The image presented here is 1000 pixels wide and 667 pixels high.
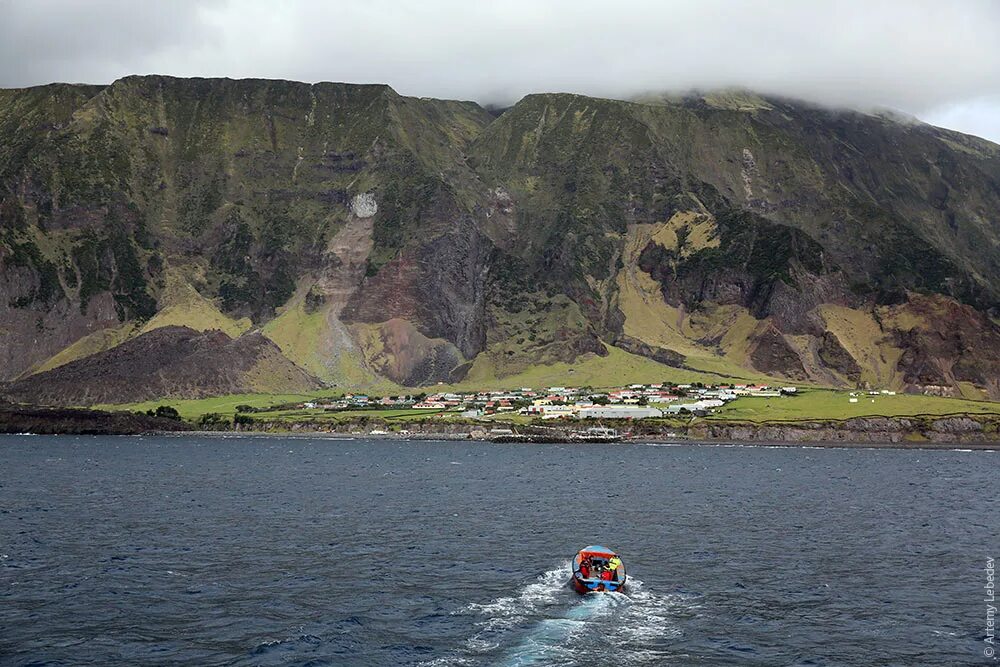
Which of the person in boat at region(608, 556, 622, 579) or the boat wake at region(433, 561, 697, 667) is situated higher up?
the person in boat at region(608, 556, 622, 579)

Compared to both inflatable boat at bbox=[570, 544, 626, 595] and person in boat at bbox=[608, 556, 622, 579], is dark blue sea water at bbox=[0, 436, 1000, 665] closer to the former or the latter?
inflatable boat at bbox=[570, 544, 626, 595]

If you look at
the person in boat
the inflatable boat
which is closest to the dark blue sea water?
the inflatable boat

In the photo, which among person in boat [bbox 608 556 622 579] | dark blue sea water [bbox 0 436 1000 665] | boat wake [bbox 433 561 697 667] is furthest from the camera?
person in boat [bbox 608 556 622 579]

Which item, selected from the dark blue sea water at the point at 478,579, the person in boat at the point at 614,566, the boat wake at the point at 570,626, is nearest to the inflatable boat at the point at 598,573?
the person in boat at the point at 614,566

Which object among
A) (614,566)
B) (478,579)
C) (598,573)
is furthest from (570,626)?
(478,579)

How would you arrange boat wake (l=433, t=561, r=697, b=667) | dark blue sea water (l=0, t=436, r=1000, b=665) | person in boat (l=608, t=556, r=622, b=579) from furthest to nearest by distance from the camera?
1. person in boat (l=608, t=556, r=622, b=579)
2. dark blue sea water (l=0, t=436, r=1000, b=665)
3. boat wake (l=433, t=561, r=697, b=667)

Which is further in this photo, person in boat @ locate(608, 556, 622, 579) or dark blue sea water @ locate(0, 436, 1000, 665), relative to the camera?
person in boat @ locate(608, 556, 622, 579)

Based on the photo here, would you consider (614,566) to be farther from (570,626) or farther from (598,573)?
(570,626)

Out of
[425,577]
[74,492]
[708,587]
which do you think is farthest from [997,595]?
[74,492]
